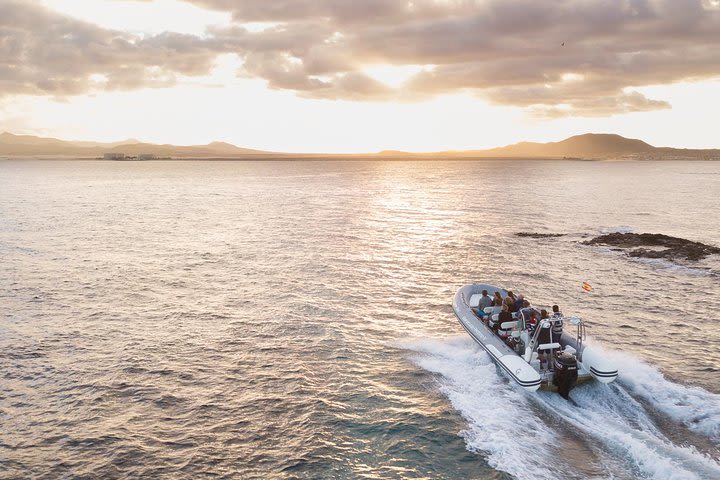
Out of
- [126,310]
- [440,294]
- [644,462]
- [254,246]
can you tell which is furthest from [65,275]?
[644,462]

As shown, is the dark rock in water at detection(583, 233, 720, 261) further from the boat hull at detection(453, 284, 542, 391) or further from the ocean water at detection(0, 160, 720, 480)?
the boat hull at detection(453, 284, 542, 391)

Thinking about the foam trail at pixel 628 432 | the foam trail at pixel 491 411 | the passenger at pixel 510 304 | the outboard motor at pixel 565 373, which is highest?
the passenger at pixel 510 304

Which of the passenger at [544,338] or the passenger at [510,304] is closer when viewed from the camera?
the passenger at [544,338]

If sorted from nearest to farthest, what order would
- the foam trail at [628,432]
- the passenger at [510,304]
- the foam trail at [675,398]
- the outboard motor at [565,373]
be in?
the foam trail at [628,432] < the foam trail at [675,398] < the outboard motor at [565,373] < the passenger at [510,304]

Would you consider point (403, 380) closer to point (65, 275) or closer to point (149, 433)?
point (149, 433)

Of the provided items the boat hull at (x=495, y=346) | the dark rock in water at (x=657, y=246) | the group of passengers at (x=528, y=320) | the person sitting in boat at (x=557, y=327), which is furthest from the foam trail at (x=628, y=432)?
the dark rock in water at (x=657, y=246)

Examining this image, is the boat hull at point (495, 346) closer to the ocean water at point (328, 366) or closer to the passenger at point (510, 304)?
the ocean water at point (328, 366)

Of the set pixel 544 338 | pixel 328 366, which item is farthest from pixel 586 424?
pixel 328 366

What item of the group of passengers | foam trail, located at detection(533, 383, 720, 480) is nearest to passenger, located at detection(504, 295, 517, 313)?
the group of passengers
